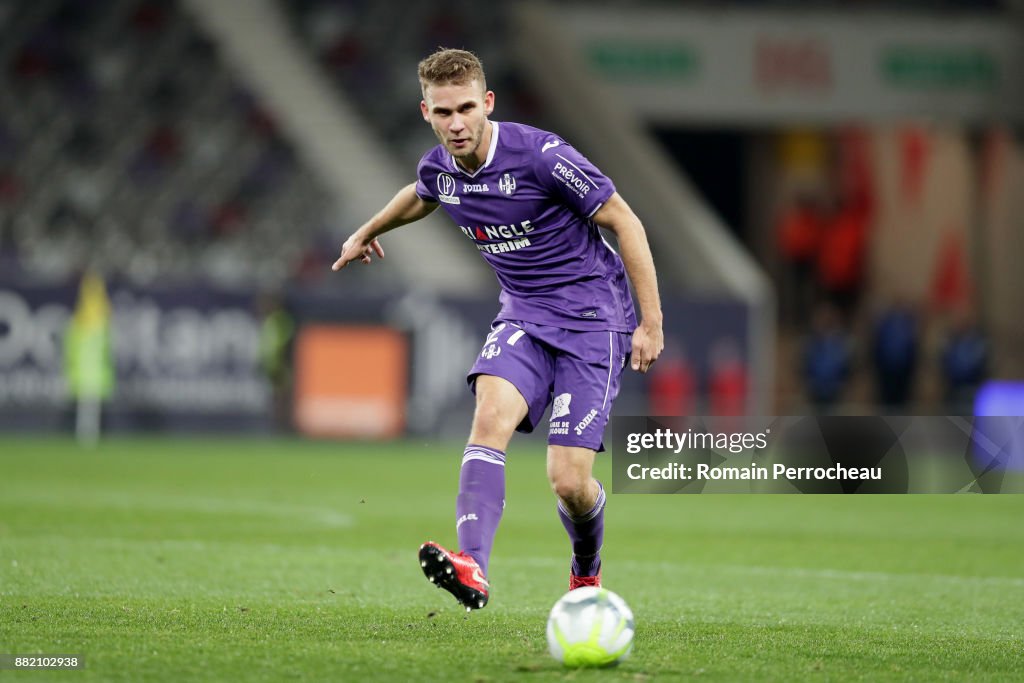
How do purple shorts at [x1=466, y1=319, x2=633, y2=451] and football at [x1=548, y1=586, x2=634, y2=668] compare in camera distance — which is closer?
football at [x1=548, y1=586, x2=634, y2=668]

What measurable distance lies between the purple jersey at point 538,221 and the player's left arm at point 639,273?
0.06m

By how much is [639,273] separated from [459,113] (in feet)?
2.76

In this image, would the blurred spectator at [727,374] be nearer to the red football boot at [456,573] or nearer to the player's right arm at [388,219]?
the player's right arm at [388,219]

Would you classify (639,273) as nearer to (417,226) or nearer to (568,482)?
(568,482)

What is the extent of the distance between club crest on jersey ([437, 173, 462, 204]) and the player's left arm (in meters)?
0.55

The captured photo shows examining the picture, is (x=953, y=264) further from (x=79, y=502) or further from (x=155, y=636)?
(x=155, y=636)

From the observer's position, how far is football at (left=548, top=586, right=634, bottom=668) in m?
4.74

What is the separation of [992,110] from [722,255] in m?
6.91

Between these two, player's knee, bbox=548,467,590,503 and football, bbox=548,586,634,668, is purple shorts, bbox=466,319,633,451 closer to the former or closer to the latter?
player's knee, bbox=548,467,590,503

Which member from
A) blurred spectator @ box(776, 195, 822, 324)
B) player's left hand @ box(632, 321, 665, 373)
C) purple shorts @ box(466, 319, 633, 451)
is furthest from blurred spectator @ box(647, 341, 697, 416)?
player's left hand @ box(632, 321, 665, 373)

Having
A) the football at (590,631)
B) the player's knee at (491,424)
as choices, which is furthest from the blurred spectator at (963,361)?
the football at (590,631)

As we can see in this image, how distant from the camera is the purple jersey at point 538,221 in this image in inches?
219

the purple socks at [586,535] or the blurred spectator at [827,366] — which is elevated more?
the blurred spectator at [827,366]

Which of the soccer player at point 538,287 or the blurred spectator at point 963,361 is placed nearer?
the soccer player at point 538,287
